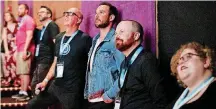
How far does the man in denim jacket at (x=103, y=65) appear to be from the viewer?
10.5 ft

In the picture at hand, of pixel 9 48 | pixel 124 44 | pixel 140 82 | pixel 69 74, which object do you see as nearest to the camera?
pixel 140 82

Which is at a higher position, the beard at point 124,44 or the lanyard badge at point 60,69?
the beard at point 124,44

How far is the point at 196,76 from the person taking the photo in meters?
2.12

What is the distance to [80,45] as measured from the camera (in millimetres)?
3732

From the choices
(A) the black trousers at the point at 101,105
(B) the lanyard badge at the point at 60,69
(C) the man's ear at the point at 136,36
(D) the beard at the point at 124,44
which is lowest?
(A) the black trousers at the point at 101,105

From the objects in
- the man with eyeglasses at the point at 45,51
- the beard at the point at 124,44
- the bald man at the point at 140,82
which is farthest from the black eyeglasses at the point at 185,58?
the man with eyeglasses at the point at 45,51

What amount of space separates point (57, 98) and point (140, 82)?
137cm

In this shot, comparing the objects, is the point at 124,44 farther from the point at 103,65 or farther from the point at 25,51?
the point at 25,51

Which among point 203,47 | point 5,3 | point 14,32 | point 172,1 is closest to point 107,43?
point 172,1

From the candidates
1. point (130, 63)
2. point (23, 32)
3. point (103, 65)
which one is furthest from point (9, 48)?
point (130, 63)

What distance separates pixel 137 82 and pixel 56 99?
1.39 meters

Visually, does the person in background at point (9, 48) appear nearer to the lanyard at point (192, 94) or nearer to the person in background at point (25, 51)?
the person in background at point (25, 51)

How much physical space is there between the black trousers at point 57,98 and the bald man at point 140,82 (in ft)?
3.34

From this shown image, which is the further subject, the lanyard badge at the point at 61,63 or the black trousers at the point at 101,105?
the lanyard badge at the point at 61,63
